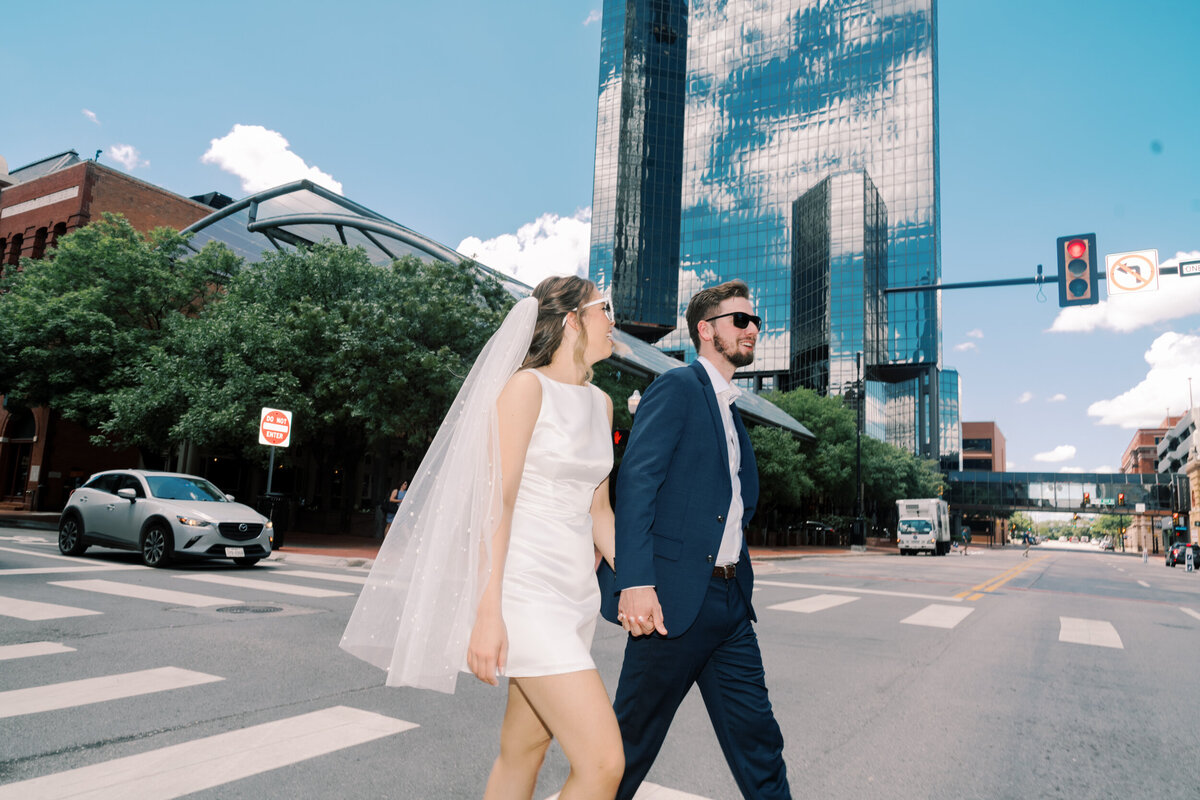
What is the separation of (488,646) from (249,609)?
722 cm

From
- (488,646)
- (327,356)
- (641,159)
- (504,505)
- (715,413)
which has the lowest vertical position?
(488,646)

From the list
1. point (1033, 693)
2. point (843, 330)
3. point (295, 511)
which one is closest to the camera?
point (1033, 693)

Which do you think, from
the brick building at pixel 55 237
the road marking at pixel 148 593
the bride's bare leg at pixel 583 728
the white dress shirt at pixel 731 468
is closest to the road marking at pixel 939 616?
the white dress shirt at pixel 731 468

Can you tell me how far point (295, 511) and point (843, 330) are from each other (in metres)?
81.4

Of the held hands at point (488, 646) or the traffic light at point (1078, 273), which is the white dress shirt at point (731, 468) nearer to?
the held hands at point (488, 646)

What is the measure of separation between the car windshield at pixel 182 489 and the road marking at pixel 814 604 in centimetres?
937

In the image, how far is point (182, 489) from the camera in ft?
40.5

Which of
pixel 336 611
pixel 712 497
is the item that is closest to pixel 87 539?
pixel 336 611

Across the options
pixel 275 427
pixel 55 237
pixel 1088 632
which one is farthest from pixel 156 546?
pixel 55 237

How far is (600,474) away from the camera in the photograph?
2.22m

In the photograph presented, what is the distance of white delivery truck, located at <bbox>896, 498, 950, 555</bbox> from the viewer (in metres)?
42.8

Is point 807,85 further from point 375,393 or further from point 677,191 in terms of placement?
point 375,393

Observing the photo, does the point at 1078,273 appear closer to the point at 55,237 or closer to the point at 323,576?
the point at 323,576

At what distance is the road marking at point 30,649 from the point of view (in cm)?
554
